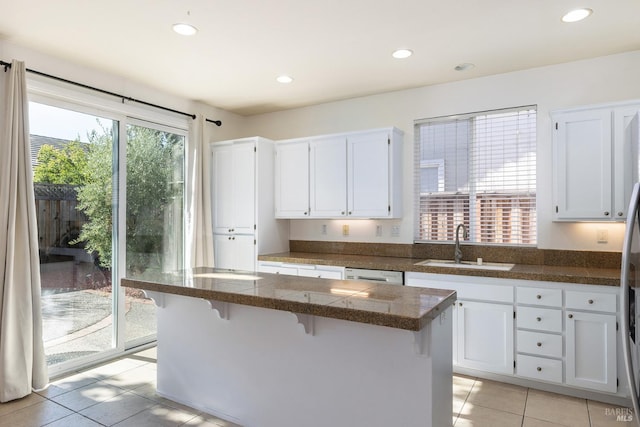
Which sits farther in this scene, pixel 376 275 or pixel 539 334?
pixel 376 275

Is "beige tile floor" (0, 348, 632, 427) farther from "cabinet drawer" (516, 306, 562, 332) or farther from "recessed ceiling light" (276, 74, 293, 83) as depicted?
"recessed ceiling light" (276, 74, 293, 83)

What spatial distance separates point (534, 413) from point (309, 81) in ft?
10.9

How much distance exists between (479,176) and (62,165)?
381 centimetres

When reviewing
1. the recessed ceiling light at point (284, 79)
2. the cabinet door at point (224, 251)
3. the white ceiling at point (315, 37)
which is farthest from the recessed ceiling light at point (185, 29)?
the cabinet door at point (224, 251)

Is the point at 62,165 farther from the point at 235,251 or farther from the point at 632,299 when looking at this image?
the point at 632,299

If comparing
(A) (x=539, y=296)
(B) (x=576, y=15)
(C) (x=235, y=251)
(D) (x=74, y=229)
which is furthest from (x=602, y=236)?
(D) (x=74, y=229)

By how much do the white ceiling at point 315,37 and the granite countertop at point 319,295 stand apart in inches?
69.1

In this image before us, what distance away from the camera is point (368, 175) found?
397cm

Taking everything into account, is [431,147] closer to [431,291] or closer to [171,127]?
[431,291]

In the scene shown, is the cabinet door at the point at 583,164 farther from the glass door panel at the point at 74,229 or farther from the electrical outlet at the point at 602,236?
the glass door panel at the point at 74,229

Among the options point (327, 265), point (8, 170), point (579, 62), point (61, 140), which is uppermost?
point (579, 62)

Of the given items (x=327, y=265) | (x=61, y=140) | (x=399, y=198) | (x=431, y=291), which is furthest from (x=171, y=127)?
(x=431, y=291)

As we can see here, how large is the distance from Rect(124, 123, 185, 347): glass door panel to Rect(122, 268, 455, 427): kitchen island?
4.28 ft

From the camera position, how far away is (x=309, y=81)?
3859mm
